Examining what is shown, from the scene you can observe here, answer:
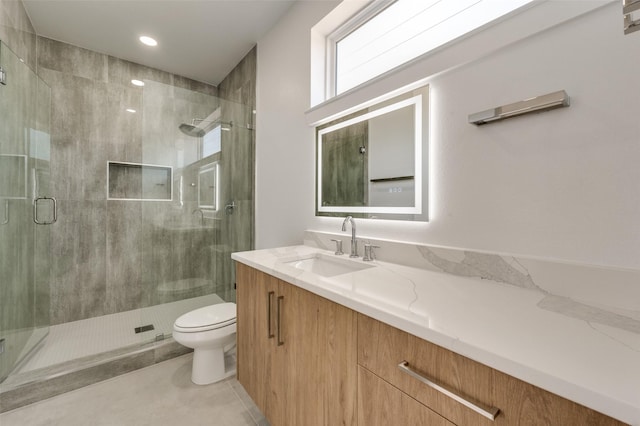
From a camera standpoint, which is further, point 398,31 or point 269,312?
point 398,31

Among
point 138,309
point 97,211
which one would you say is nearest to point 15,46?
point 97,211

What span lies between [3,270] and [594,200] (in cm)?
306

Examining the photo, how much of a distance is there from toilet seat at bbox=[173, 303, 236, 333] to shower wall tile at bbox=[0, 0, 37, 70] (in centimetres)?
211

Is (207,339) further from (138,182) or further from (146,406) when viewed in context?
(138,182)

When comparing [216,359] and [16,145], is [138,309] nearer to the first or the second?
[216,359]

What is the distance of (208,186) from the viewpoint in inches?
97.0

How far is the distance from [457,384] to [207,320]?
162cm

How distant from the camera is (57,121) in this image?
236 centimetres

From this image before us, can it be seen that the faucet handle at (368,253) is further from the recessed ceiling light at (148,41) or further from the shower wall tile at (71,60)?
the shower wall tile at (71,60)

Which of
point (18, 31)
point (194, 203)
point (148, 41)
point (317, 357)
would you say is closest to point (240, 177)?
point (194, 203)

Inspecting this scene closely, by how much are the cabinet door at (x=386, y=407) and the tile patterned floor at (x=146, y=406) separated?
0.97 metres

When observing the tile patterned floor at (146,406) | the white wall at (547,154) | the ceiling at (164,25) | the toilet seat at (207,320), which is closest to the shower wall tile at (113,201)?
the ceiling at (164,25)

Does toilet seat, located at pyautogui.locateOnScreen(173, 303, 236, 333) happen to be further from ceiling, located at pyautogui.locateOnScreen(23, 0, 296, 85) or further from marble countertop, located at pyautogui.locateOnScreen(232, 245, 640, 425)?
ceiling, located at pyautogui.locateOnScreen(23, 0, 296, 85)

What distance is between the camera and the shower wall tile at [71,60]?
2334mm
